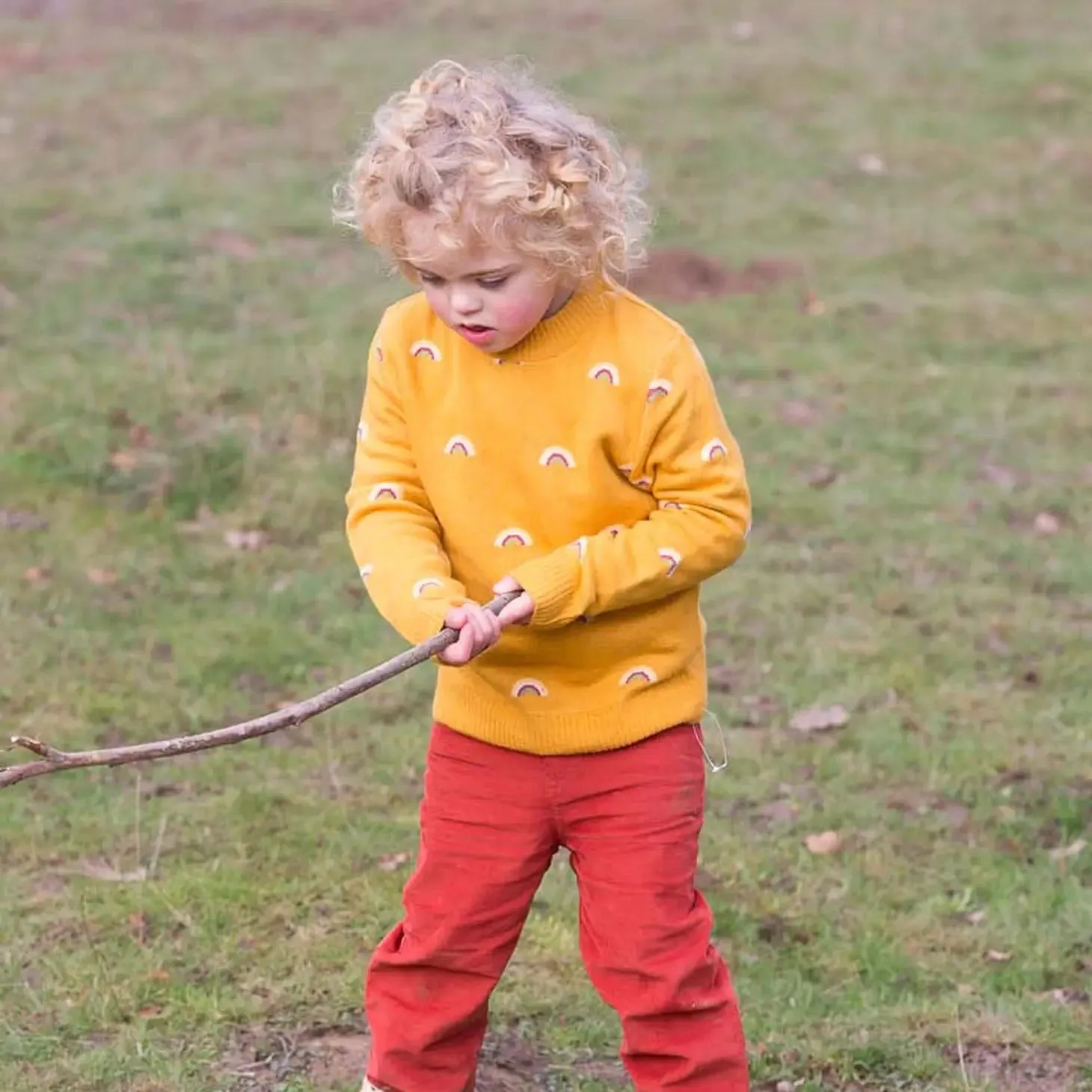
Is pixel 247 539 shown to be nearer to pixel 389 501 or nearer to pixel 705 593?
pixel 705 593

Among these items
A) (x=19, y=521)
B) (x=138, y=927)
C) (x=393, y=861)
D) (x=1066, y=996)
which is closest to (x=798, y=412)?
(x=19, y=521)

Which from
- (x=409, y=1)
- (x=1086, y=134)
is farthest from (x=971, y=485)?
(x=409, y=1)

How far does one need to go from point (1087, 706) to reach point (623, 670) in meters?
2.61

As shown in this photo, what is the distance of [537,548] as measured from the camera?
9.59 feet

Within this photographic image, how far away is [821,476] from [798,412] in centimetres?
64

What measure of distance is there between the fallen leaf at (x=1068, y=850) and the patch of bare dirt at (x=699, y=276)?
460 cm

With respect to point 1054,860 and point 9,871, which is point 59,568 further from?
point 1054,860

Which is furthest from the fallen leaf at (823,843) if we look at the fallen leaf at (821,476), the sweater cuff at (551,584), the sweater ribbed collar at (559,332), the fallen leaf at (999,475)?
the fallen leaf at (999,475)

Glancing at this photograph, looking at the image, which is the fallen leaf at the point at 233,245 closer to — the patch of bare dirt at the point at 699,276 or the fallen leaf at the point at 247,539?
the patch of bare dirt at the point at 699,276

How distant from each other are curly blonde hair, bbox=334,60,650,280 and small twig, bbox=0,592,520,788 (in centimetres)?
52

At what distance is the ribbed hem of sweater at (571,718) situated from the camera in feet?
9.74

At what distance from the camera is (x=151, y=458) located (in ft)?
21.5

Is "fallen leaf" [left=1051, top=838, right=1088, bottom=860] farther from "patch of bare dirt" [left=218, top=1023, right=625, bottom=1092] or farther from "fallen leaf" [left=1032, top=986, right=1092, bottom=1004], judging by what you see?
"patch of bare dirt" [left=218, top=1023, right=625, bottom=1092]

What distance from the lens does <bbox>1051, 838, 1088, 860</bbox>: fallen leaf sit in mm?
4426
